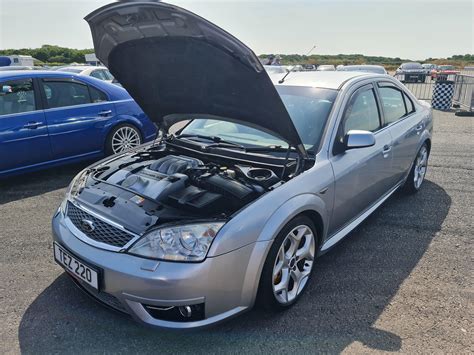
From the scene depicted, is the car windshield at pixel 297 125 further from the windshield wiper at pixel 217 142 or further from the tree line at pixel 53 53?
the tree line at pixel 53 53

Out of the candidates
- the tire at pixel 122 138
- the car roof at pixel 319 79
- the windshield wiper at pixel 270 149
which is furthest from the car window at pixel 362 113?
the tire at pixel 122 138

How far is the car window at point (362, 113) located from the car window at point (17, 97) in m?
4.14

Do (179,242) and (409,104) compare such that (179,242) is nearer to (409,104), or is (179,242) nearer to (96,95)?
(409,104)

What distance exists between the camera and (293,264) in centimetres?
267

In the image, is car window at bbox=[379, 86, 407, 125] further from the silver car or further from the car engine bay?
the car engine bay

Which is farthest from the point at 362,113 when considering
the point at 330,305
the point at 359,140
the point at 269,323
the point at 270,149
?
the point at 269,323

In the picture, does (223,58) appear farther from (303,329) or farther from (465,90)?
(465,90)

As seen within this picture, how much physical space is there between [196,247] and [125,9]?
4.89ft

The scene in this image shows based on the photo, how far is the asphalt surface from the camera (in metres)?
2.37

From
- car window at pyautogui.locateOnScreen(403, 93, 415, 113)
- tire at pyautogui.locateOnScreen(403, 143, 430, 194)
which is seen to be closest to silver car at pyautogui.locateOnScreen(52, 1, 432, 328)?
car window at pyautogui.locateOnScreen(403, 93, 415, 113)

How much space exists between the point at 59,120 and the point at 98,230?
3.46m

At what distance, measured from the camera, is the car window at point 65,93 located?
5.30 metres

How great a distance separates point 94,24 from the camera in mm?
2611

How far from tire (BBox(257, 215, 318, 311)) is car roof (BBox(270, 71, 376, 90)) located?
138cm
